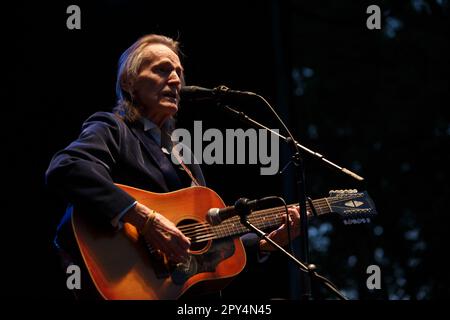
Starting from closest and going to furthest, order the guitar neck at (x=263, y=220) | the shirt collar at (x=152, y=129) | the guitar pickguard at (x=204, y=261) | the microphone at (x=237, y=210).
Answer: the microphone at (x=237, y=210)
the guitar pickguard at (x=204, y=261)
the guitar neck at (x=263, y=220)
the shirt collar at (x=152, y=129)

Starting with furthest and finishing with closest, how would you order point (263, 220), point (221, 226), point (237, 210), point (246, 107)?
point (246, 107)
point (263, 220)
point (221, 226)
point (237, 210)

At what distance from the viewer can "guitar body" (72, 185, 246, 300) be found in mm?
2482

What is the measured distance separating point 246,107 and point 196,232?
1650 millimetres

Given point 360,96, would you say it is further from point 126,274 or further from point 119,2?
point 126,274

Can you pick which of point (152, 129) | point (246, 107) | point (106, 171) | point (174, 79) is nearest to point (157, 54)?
point (174, 79)

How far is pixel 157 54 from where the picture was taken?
317cm

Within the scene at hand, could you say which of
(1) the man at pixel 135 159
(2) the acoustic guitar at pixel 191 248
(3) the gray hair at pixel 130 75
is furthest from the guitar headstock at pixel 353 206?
(3) the gray hair at pixel 130 75

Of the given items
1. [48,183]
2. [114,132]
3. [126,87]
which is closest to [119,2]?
[126,87]

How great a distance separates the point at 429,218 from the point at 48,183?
5709 mm

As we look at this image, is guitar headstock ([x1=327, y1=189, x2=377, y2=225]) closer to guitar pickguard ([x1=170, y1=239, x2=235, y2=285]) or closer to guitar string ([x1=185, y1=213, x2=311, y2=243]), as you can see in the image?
guitar string ([x1=185, y1=213, x2=311, y2=243])

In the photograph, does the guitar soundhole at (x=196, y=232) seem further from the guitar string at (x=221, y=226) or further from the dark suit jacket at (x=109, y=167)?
the dark suit jacket at (x=109, y=167)

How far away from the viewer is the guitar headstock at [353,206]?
9.91ft

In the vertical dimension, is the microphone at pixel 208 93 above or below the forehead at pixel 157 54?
below

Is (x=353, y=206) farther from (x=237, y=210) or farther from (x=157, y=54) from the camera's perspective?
(x=157, y=54)
